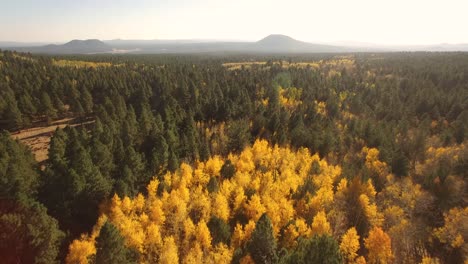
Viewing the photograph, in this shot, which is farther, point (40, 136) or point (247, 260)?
point (40, 136)

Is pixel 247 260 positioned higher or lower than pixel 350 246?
higher

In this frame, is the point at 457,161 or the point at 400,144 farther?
the point at 400,144

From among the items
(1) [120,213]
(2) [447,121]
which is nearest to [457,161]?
(2) [447,121]

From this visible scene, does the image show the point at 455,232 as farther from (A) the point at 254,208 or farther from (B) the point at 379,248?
(A) the point at 254,208

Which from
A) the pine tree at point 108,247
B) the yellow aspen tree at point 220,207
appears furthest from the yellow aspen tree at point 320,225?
the pine tree at point 108,247

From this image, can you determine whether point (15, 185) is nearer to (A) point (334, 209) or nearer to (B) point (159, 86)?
(A) point (334, 209)

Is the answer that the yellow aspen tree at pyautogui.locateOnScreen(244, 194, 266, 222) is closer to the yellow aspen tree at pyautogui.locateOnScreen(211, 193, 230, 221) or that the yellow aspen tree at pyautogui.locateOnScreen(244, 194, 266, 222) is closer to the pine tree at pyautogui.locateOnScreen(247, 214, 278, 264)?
the yellow aspen tree at pyautogui.locateOnScreen(211, 193, 230, 221)

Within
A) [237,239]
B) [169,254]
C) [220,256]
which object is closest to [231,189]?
[237,239]

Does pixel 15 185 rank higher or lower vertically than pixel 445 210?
higher

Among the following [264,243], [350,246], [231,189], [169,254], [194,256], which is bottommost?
[350,246]
